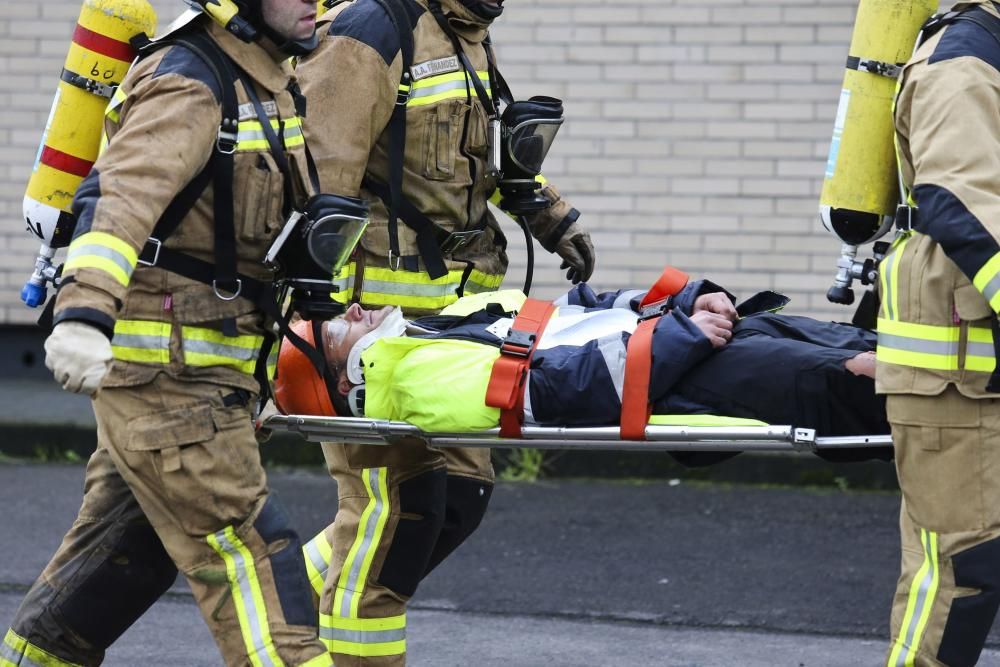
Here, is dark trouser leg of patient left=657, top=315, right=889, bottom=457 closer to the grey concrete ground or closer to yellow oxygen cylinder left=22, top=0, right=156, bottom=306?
the grey concrete ground

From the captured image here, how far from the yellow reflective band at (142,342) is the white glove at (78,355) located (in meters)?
0.37

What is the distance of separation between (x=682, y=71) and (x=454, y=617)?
11.2ft

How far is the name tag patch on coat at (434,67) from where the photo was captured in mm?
4293

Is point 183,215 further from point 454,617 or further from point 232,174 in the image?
point 454,617

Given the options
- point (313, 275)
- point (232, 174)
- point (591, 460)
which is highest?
point (232, 174)

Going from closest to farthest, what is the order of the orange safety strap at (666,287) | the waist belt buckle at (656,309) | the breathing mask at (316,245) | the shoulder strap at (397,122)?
the breathing mask at (316,245) → the waist belt buckle at (656,309) → the orange safety strap at (666,287) → the shoulder strap at (397,122)

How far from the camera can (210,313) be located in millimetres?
3498

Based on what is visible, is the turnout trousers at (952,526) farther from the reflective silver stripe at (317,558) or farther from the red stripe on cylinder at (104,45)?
the red stripe on cylinder at (104,45)

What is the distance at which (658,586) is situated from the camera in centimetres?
576

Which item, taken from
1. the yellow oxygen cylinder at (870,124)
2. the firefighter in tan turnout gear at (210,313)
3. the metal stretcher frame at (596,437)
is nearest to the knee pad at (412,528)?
the metal stretcher frame at (596,437)

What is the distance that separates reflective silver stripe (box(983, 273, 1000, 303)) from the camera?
3301 millimetres

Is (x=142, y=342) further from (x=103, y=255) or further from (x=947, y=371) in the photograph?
(x=947, y=371)

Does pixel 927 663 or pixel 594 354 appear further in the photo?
pixel 594 354

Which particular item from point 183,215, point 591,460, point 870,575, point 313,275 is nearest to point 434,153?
point 313,275
